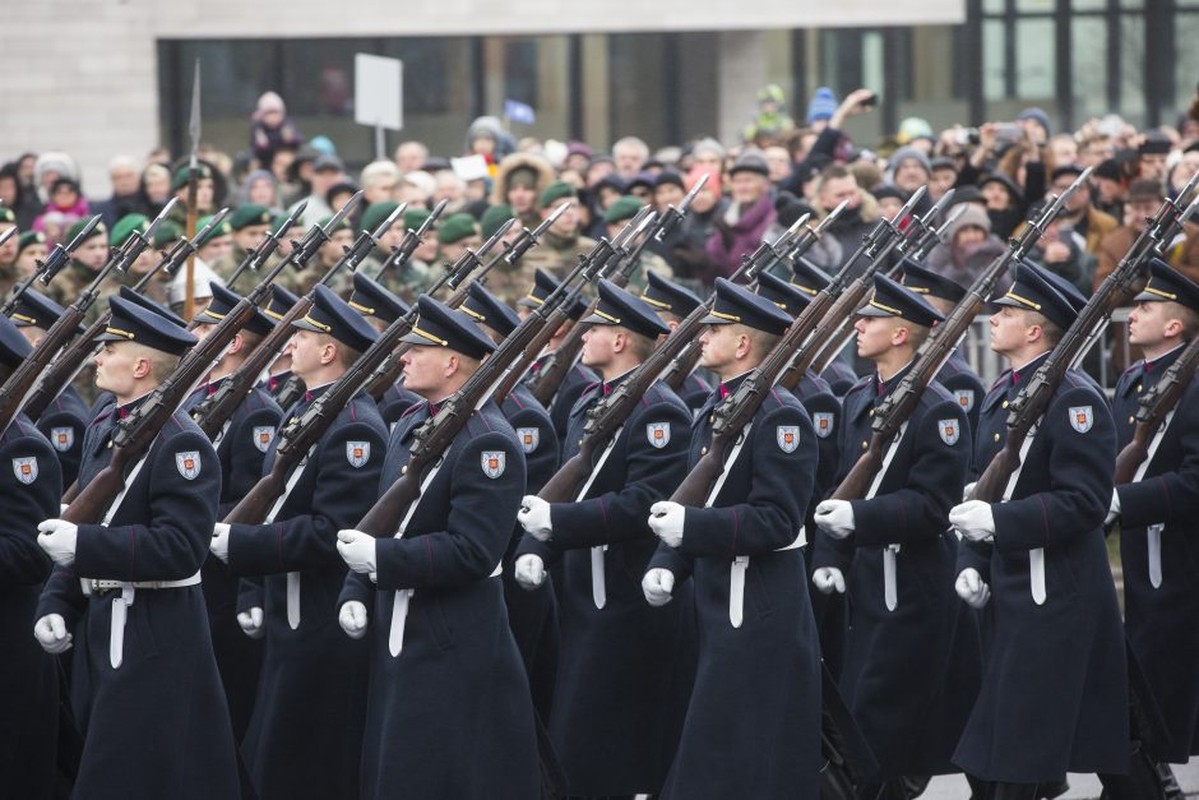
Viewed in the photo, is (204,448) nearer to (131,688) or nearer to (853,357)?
(131,688)

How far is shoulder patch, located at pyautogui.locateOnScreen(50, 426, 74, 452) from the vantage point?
8.88 meters

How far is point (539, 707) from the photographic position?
28.7 ft

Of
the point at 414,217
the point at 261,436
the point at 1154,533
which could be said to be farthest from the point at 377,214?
the point at 1154,533

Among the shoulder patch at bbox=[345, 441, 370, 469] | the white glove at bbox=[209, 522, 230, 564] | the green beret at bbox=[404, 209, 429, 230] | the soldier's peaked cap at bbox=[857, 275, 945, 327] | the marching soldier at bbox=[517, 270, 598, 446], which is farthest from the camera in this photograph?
the green beret at bbox=[404, 209, 429, 230]

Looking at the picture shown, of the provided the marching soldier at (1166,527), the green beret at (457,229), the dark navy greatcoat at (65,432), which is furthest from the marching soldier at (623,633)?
the green beret at (457,229)

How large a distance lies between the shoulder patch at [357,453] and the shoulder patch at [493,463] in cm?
84

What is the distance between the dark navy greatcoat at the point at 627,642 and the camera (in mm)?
8031

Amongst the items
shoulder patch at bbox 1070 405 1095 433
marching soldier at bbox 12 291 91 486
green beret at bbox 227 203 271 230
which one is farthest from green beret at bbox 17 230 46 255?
shoulder patch at bbox 1070 405 1095 433

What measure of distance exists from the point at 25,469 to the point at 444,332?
1.36 m

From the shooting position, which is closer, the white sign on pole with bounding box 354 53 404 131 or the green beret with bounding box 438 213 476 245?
the green beret with bounding box 438 213 476 245

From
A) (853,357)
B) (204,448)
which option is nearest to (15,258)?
(853,357)

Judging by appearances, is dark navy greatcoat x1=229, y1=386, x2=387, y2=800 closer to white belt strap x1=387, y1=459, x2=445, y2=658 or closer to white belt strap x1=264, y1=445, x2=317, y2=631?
white belt strap x1=264, y1=445, x2=317, y2=631

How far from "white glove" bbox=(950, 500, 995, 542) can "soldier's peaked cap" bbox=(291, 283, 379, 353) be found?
6.64 ft

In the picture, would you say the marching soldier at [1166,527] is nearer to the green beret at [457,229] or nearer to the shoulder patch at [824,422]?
the shoulder patch at [824,422]
